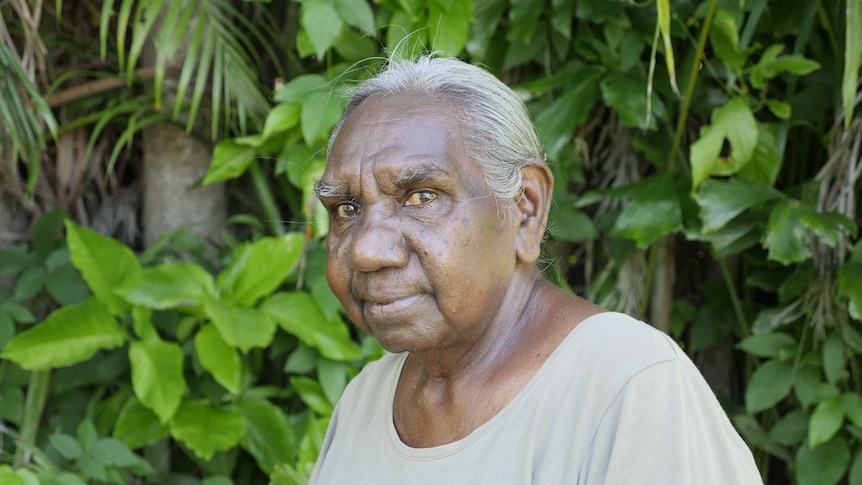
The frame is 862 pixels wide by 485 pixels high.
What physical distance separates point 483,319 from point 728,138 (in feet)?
4.27

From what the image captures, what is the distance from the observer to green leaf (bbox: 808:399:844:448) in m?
2.43

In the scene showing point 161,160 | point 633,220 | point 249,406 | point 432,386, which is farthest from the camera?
point 161,160

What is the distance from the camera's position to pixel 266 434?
8.84ft

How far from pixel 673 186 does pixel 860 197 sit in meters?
0.56

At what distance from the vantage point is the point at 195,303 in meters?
2.60

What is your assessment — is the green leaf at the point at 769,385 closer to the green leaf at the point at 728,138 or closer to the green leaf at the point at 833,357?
the green leaf at the point at 833,357

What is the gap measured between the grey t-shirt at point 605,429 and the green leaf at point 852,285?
124cm

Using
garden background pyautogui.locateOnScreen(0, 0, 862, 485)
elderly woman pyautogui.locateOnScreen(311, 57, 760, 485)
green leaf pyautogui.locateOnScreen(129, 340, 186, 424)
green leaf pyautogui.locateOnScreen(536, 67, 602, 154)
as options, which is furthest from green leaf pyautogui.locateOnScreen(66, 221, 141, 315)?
elderly woman pyautogui.locateOnScreen(311, 57, 760, 485)

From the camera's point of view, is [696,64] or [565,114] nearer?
[696,64]

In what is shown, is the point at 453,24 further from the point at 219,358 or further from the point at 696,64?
the point at 219,358

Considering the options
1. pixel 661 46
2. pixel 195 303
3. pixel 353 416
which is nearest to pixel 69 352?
pixel 195 303

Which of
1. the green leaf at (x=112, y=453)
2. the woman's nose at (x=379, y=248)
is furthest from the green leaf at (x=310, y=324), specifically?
the woman's nose at (x=379, y=248)

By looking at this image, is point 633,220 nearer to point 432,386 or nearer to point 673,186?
point 673,186

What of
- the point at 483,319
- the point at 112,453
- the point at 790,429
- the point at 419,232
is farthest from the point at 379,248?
the point at 790,429
